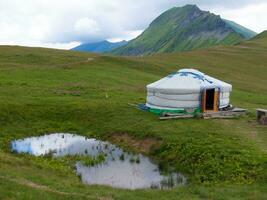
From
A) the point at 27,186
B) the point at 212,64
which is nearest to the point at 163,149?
the point at 27,186

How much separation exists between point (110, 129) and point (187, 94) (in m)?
5.31

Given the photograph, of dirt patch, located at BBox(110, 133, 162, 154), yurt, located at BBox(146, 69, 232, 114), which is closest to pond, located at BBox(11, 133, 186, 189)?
dirt patch, located at BBox(110, 133, 162, 154)

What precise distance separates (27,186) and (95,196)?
7.30 ft

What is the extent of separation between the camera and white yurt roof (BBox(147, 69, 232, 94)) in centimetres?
2869

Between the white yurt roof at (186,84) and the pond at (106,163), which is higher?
the white yurt roof at (186,84)

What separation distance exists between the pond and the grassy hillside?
0.65 meters

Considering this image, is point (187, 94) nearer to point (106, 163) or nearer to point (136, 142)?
point (136, 142)

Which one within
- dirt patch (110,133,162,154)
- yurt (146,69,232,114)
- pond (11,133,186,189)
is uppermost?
yurt (146,69,232,114)

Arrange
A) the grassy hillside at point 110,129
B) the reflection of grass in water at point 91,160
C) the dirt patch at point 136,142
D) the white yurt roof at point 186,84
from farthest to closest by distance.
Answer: the white yurt roof at point 186,84
the dirt patch at point 136,142
the reflection of grass in water at point 91,160
the grassy hillside at point 110,129

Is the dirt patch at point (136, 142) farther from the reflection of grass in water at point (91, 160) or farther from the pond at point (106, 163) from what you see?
the reflection of grass in water at point (91, 160)

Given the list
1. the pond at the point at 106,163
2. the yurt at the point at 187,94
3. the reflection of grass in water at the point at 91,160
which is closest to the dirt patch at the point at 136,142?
the pond at the point at 106,163

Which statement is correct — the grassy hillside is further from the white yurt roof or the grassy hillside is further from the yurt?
the white yurt roof

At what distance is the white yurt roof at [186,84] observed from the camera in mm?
28688

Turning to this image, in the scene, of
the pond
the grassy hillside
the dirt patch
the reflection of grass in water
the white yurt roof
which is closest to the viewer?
the grassy hillside
